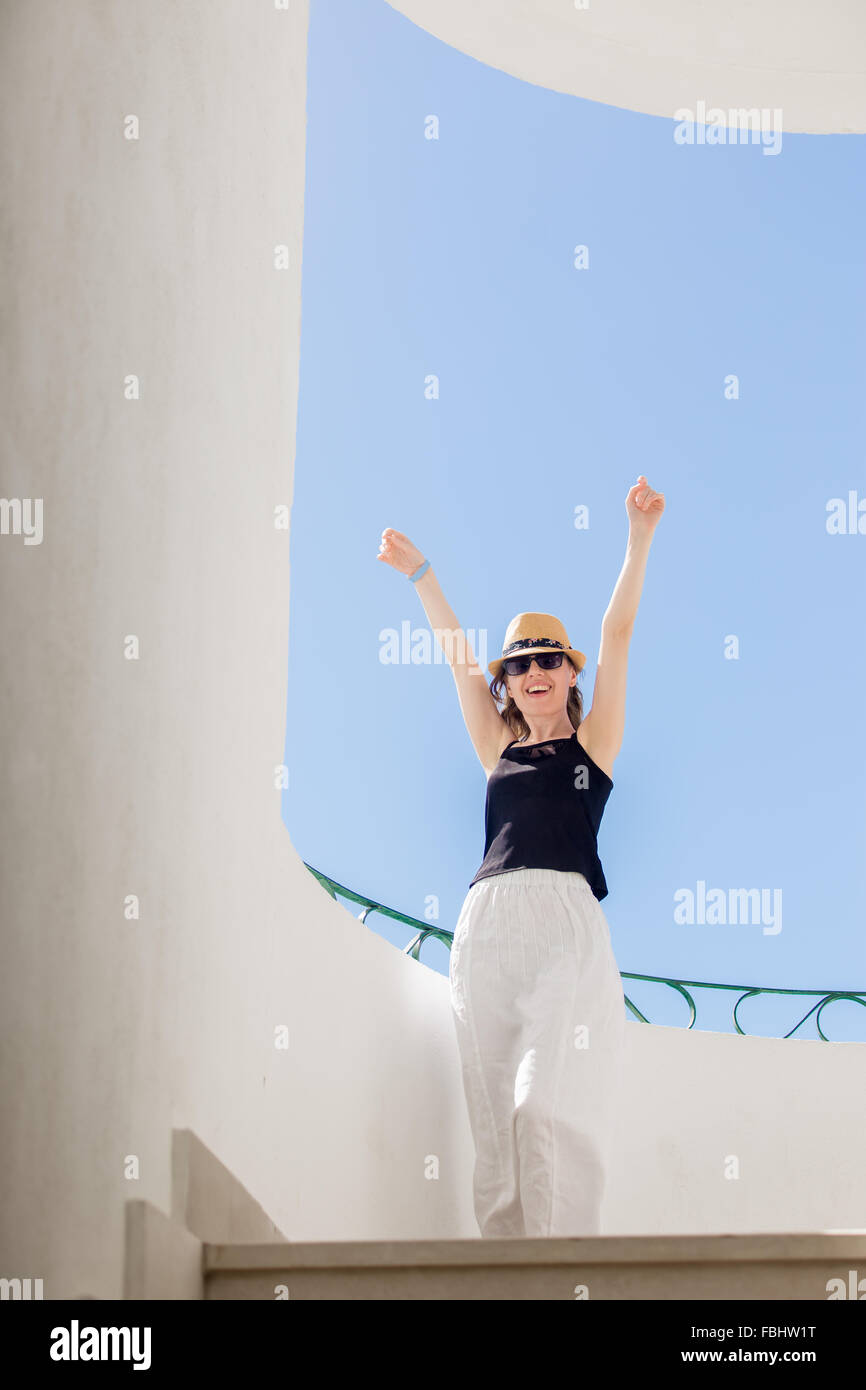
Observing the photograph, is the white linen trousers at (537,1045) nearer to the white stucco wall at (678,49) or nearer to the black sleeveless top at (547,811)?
the black sleeveless top at (547,811)

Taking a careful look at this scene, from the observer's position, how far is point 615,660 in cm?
300

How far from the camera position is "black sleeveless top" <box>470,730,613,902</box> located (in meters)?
2.84

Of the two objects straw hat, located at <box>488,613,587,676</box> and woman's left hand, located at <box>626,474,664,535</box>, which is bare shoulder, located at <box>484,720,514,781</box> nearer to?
straw hat, located at <box>488,613,587,676</box>

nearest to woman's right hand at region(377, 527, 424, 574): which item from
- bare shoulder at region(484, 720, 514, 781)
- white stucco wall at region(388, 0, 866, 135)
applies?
bare shoulder at region(484, 720, 514, 781)

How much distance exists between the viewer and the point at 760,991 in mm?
3871

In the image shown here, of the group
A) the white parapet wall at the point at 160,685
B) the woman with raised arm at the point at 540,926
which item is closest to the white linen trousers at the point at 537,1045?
the woman with raised arm at the point at 540,926

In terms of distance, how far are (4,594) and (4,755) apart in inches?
7.6

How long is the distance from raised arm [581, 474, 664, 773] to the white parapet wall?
0.64 meters

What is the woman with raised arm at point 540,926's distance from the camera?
2.54 metres

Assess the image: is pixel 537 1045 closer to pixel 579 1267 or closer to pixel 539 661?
pixel 539 661

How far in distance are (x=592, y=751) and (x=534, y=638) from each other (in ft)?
1.00

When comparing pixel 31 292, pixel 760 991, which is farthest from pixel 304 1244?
pixel 760 991

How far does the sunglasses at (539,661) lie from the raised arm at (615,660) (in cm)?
11
